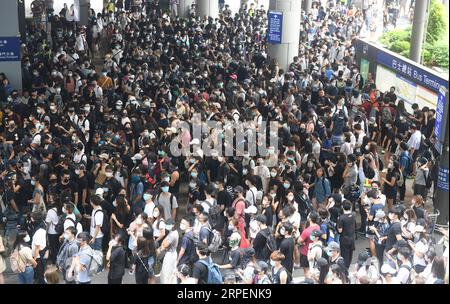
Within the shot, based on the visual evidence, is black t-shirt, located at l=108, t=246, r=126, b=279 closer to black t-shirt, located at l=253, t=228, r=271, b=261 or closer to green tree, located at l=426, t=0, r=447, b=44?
black t-shirt, located at l=253, t=228, r=271, b=261

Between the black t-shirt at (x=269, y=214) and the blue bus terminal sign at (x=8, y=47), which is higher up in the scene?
the blue bus terminal sign at (x=8, y=47)

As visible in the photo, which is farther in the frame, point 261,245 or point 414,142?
point 414,142

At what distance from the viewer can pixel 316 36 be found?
2706 cm

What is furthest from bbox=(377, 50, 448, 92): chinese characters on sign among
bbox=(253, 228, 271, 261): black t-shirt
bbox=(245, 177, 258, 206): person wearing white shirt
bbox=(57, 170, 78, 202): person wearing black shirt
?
bbox=(57, 170, 78, 202): person wearing black shirt

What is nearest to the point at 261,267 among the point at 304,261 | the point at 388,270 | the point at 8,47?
the point at 388,270

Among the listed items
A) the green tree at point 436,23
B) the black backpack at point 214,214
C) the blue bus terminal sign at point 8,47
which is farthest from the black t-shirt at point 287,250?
the green tree at point 436,23

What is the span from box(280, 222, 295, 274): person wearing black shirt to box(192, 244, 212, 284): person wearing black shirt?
3.87 ft

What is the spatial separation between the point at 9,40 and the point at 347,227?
1236 cm

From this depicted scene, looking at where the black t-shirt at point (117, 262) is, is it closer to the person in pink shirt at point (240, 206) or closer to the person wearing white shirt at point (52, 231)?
the person wearing white shirt at point (52, 231)

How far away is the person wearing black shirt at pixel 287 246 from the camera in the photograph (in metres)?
9.70

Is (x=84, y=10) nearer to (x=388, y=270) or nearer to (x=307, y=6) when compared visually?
(x=307, y=6)

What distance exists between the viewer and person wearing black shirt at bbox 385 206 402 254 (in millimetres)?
9974

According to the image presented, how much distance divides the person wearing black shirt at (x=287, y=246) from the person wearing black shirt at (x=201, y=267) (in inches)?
46.4

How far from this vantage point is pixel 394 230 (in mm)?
10031
